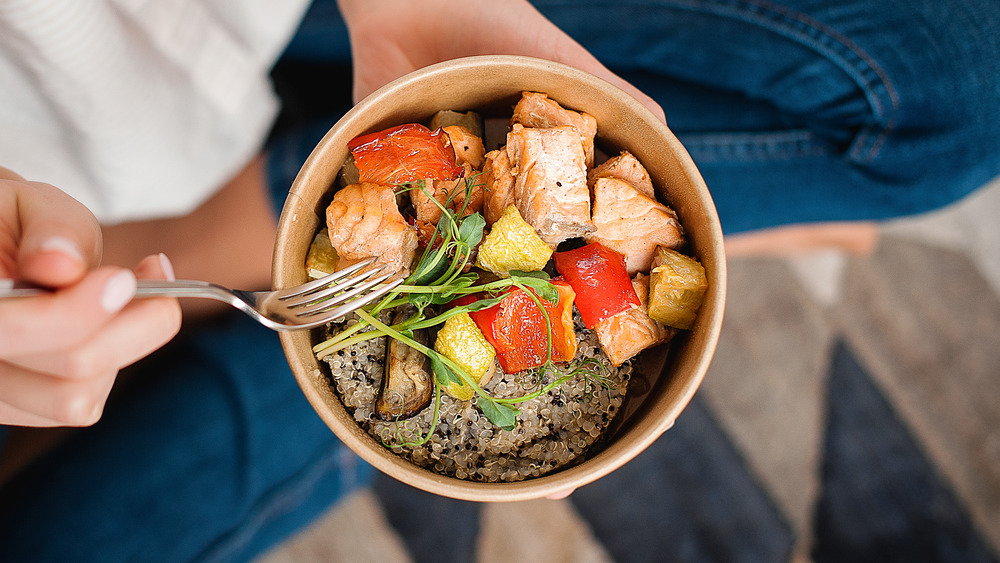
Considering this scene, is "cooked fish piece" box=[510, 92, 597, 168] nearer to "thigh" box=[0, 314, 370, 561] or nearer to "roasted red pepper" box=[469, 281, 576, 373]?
"roasted red pepper" box=[469, 281, 576, 373]

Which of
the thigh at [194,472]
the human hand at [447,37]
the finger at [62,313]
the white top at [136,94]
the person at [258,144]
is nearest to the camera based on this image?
the finger at [62,313]

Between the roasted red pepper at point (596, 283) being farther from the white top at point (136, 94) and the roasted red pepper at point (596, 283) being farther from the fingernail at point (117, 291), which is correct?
the white top at point (136, 94)

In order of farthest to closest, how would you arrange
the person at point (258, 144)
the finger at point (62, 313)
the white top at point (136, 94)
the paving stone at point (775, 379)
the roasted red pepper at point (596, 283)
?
the paving stone at point (775, 379)
the person at point (258, 144)
the white top at point (136, 94)
the roasted red pepper at point (596, 283)
the finger at point (62, 313)

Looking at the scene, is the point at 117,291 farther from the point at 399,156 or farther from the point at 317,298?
the point at 399,156

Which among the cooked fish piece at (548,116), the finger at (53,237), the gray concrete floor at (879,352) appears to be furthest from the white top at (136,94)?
the gray concrete floor at (879,352)

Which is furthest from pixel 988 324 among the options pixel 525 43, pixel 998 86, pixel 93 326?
pixel 93 326

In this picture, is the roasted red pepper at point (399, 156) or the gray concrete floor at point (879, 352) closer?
the roasted red pepper at point (399, 156)

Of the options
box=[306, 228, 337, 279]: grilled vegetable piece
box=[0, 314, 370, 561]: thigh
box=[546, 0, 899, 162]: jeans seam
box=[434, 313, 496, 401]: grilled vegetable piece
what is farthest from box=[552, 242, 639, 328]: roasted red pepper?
box=[0, 314, 370, 561]: thigh

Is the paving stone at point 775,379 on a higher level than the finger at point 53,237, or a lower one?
lower
